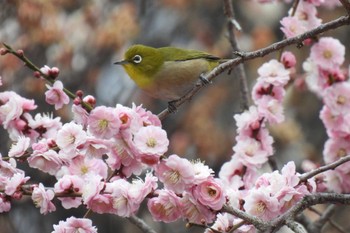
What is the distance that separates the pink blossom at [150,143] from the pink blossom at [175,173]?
1.2 inches

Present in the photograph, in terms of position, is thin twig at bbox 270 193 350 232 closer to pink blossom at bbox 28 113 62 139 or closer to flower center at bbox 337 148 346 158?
pink blossom at bbox 28 113 62 139

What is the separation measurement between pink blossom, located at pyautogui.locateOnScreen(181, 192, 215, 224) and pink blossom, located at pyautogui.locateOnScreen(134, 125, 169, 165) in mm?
160

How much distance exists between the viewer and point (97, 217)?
5918mm

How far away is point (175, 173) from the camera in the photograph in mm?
1907

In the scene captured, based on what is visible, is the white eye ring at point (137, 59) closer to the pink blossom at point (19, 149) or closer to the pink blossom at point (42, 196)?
the pink blossom at point (19, 149)

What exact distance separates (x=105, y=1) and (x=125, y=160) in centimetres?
456

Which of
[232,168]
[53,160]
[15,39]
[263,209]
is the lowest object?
[53,160]

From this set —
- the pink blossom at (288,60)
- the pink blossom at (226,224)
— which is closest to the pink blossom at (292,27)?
the pink blossom at (288,60)

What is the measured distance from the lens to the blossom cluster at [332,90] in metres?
3.14

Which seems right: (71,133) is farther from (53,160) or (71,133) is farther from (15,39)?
(15,39)

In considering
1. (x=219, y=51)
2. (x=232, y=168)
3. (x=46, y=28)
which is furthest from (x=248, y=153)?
(x=219, y=51)

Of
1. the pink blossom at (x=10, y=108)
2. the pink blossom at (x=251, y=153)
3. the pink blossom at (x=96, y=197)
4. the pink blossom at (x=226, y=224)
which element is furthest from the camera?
the pink blossom at (x=251, y=153)

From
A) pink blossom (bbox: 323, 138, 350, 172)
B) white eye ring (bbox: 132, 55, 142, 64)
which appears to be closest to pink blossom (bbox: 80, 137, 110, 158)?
white eye ring (bbox: 132, 55, 142, 64)

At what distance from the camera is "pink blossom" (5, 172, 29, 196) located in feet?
6.70
